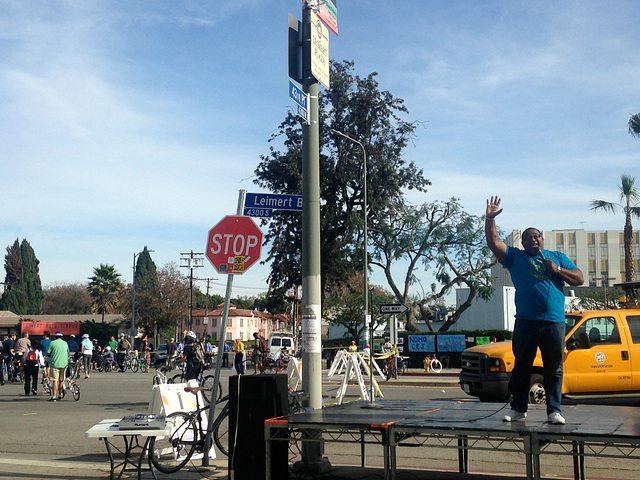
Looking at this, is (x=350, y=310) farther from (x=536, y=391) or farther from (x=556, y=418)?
(x=556, y=418)

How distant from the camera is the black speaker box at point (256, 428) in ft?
20.9

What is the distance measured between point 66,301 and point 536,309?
10635cm

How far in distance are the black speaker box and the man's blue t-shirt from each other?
246cm

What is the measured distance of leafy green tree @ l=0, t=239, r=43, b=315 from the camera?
294 feet

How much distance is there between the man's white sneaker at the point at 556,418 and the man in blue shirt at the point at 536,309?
101 mm

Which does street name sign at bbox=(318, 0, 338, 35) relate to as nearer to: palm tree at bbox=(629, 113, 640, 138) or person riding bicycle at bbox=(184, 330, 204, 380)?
person riding bicycle at bbox=(184, 330, 204, 380)

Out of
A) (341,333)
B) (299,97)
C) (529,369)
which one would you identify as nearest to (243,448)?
(529,369)

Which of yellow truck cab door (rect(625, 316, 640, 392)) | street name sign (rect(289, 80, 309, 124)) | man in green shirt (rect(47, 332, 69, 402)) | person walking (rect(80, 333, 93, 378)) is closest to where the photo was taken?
street name sign (rect(289, 80, 309, 124))

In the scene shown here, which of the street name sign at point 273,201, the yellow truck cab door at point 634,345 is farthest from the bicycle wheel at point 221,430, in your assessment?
the yellow truck cab door at point 634,345

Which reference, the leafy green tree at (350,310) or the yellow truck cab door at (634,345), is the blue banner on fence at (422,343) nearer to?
the leafy green tree at (350,310)

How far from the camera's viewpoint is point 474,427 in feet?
17.2

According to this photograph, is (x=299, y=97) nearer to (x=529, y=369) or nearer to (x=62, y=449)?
(x=529, y=369)

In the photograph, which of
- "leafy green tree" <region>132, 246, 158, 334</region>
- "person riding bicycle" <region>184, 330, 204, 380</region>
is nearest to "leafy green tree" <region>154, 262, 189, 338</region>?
"leafy green tree" <region>132, 246, 158, 334</region>

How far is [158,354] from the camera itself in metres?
46.0
